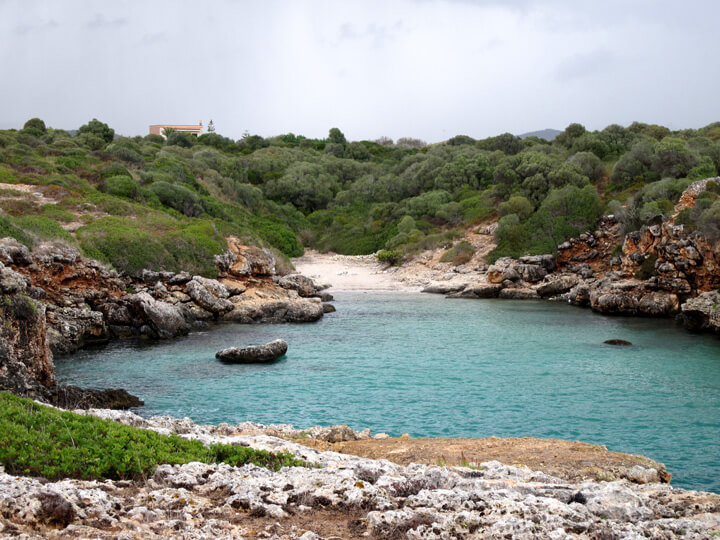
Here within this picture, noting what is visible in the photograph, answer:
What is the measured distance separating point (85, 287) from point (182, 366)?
872 cm

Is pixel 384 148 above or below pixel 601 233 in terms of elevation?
above

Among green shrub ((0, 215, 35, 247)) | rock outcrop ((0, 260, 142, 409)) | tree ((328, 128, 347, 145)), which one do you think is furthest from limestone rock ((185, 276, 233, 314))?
tree ((328, 128, 347, 145))

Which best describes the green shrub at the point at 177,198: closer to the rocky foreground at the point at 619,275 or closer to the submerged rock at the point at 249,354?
the rocky foreground at the point at 619,275

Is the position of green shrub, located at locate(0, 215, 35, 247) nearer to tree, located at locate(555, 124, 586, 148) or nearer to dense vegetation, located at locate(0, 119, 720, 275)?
dense vegetation, located at locate(0, 119, 720, 275)

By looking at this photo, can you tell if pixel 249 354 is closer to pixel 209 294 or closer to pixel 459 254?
pixel 209 294

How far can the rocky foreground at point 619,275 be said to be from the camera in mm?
29547

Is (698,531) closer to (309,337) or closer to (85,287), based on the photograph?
(309,337)

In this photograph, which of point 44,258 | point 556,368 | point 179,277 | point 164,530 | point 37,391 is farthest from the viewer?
point 179,277

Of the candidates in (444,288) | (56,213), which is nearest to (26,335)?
(56,213)

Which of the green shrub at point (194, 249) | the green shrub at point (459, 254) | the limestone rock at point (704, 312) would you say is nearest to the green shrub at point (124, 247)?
the green shrub at point (194, 249)

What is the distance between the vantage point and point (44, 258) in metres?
25.4

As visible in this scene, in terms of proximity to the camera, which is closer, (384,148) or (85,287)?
(85,287)

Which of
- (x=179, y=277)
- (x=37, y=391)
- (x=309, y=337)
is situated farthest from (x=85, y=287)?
(x=37, y=391)

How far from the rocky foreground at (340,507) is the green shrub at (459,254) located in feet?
143
